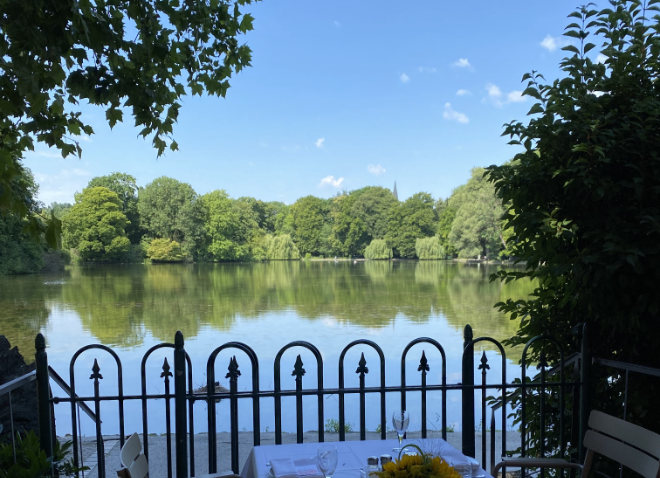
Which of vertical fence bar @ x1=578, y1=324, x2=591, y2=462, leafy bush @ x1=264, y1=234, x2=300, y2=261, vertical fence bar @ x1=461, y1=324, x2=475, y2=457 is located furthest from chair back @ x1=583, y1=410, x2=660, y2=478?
leafy bush @ x1=264, y1=234, x2=300, y2=261

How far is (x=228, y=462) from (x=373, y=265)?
205 ft

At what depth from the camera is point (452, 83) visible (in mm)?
80750

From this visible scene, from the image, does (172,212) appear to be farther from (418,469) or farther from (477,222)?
(418,469)

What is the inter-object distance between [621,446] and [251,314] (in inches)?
1357

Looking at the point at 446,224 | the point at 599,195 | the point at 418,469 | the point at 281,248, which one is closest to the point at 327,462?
the point at 418,469

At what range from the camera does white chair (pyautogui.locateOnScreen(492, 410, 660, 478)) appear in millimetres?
1951

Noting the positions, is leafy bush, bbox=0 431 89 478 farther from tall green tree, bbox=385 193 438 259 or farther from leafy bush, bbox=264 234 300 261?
tall green tree, bbox=385 193 438 259

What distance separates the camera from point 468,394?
291 centimetres

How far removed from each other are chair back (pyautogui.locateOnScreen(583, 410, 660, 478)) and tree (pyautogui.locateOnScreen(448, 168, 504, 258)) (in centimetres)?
4550

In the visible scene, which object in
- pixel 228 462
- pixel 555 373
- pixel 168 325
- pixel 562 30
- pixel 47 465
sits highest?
pixel 562 30

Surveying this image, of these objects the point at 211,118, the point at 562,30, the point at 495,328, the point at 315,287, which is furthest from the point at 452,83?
the point at 562,30

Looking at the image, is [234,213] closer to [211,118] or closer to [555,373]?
[211,118]

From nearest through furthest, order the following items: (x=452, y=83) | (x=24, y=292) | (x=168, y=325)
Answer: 1. (x=168, y=325)
2. (x=24, y=292)
3. (x=452, y=83)

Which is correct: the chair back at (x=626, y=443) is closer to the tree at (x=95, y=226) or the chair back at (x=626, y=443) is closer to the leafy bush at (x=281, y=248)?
the tree at (x=95, y=226)
